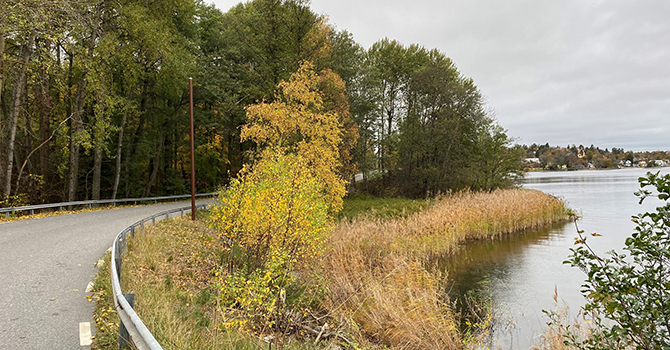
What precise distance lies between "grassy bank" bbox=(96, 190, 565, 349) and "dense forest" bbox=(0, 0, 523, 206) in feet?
27.6

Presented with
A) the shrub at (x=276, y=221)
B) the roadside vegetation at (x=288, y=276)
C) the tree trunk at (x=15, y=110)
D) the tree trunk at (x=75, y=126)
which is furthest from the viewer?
the tree trunk at (x=75, y=126)

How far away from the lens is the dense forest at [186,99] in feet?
53.3

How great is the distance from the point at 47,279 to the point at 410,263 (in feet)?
24.4

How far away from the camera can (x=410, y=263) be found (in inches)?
359

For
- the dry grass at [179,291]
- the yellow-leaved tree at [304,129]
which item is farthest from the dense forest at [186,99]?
the dry grass at [179,291]

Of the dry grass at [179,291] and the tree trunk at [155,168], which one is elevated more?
the tree trunk at [155,168]

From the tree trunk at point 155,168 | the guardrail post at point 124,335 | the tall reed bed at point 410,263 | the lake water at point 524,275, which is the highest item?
the tree trunk at point 155,168

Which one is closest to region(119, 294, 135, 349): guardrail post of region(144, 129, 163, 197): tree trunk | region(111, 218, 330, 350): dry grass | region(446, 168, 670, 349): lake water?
region(111, 218, 330, 350): dry grass

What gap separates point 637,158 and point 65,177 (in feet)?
564

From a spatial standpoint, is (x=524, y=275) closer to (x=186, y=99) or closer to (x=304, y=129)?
(x=304, y=129)

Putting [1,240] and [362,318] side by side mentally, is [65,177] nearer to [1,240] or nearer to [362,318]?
[1,240]

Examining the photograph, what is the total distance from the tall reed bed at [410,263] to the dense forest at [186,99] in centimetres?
806

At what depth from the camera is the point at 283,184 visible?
23.4 feet

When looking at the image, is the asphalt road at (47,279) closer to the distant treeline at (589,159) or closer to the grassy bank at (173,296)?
the grassy bank at (173,296)
